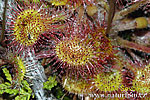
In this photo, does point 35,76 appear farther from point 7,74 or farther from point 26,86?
point 7,74

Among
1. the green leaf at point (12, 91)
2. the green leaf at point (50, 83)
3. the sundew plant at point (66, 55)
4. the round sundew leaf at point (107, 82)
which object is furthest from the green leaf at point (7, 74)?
the round sundew leaf at point (107, 82)

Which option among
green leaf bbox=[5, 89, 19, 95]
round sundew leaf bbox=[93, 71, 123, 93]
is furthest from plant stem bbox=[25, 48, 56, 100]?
round sundew leaf bbox=[93, 71, 123, 93]

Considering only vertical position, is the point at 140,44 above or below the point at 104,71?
above

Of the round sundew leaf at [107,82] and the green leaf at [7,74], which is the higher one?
the green leaf at [7,74]

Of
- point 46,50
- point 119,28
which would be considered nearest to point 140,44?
point 119,28

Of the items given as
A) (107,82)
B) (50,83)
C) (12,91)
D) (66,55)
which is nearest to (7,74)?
(12,91)

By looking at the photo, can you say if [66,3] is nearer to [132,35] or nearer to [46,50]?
[46,50]

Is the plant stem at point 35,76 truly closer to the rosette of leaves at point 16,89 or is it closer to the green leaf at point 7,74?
the rosette of leaves at point 16,89

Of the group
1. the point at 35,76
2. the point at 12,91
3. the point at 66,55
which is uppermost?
the point at 66,55
